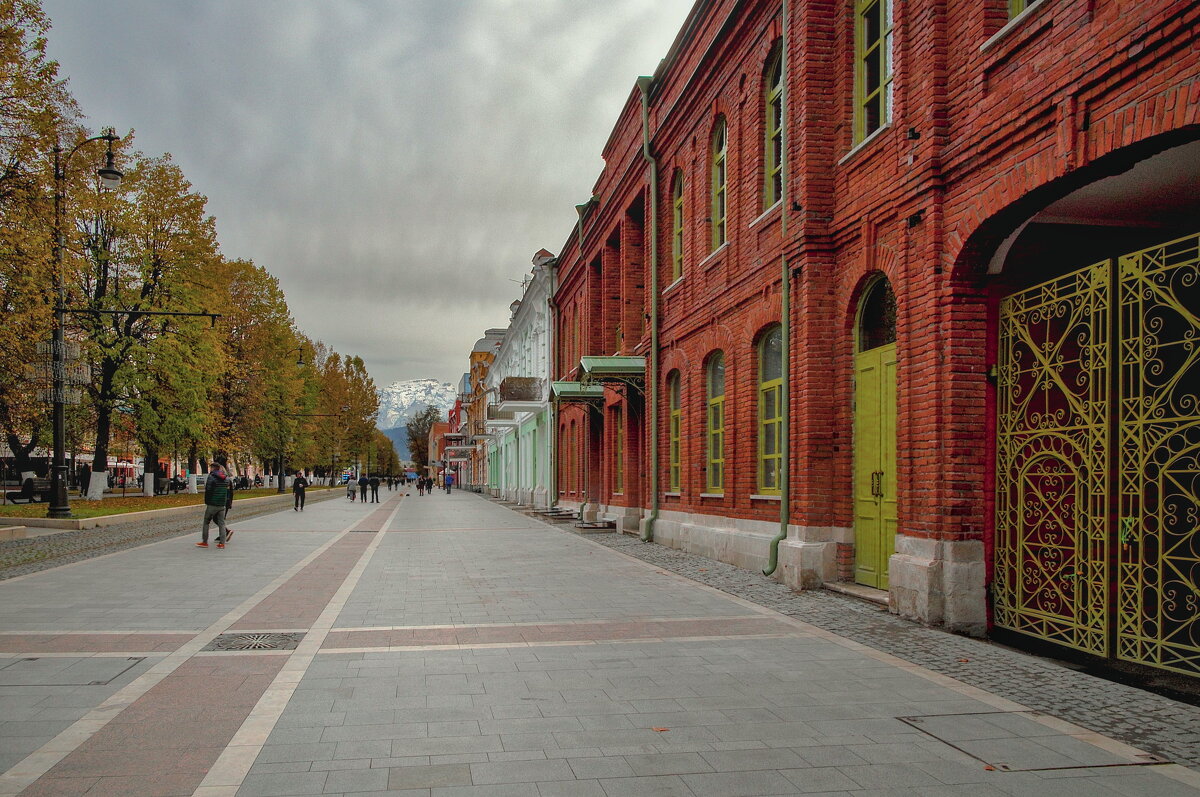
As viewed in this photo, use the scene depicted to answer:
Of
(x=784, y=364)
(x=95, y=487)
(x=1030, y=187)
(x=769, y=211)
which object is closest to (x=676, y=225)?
(x=769, y=211)

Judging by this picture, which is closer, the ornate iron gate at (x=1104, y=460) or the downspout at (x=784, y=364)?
the ornate iron gate at (x=1104, y=460)

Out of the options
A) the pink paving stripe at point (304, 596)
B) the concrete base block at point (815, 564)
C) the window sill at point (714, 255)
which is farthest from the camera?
the window sill at point (714, 255)

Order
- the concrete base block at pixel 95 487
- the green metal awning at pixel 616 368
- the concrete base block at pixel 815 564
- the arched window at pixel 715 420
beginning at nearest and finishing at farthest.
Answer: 1. the concrete base block at pixel 815 564
2. the arched window at pixel 715 420
3. the green metal awning at pixel 616 368
4. the concrete base block at pixel 95 487

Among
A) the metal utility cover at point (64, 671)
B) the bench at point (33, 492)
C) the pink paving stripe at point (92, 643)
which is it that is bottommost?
the bench at point (33, 492)

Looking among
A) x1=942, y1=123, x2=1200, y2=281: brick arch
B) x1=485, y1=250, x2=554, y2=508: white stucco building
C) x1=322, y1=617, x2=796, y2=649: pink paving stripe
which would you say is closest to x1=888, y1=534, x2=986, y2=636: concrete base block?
x1=322, y1=617, x2=796, y2=649: pink paving stripe

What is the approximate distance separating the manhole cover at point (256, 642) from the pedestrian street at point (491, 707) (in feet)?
0.14

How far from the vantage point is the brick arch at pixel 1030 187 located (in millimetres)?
6027

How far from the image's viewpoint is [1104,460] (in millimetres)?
6754

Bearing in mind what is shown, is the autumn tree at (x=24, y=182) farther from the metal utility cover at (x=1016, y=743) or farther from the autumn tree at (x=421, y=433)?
the autumn tree at (x=421, y=433)

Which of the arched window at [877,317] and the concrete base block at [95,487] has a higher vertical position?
the arched window at [877,317]

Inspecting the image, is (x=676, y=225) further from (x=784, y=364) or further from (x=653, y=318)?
(x=784, y=364)

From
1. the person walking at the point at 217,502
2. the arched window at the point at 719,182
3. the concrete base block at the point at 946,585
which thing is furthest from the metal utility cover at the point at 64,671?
the arched window at the point at 719,182

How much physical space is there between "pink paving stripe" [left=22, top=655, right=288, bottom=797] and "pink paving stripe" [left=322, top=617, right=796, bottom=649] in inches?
50.0

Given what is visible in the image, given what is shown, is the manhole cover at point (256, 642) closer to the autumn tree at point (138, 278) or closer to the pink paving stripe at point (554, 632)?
the pink paving stripe at point (554, 632)
